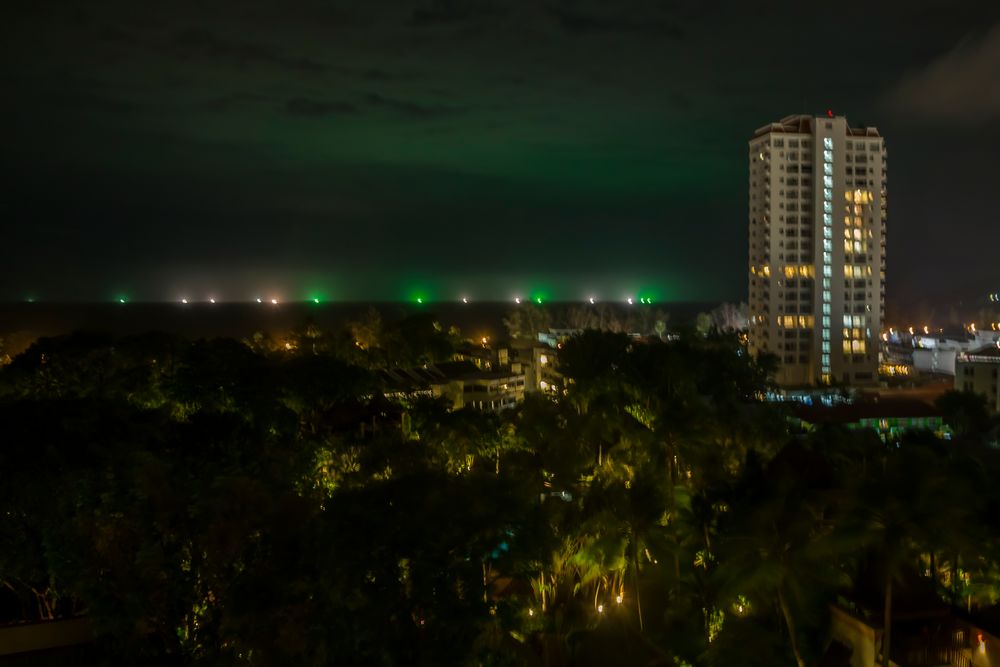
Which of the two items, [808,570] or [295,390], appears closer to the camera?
[808,570]

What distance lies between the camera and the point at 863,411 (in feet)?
106

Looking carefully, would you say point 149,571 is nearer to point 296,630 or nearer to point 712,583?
point 296,630

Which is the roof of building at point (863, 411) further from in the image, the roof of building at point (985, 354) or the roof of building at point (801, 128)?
the roof of building at point (801, 128)

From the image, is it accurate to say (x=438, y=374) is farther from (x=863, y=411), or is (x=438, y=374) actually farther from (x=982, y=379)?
(x=982, y=379)

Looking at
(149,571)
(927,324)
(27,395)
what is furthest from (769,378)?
(927,324)

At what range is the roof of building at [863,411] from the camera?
31.0 metres

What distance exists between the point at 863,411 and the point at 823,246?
2403cm

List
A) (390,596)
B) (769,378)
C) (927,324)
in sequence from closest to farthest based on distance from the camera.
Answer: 1. (390,596)
2. (769,378)
3. (927,324)

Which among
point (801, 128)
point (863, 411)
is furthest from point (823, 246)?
point (863, 411)

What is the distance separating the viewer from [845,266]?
53000mm

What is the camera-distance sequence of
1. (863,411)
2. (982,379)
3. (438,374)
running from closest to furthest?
(863,411) < (438,374) < (982,379)

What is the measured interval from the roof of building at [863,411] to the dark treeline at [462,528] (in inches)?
545

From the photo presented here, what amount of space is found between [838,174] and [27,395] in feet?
168

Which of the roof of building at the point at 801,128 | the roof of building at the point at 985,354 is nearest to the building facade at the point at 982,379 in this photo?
the roof of building at the point at 985,354
